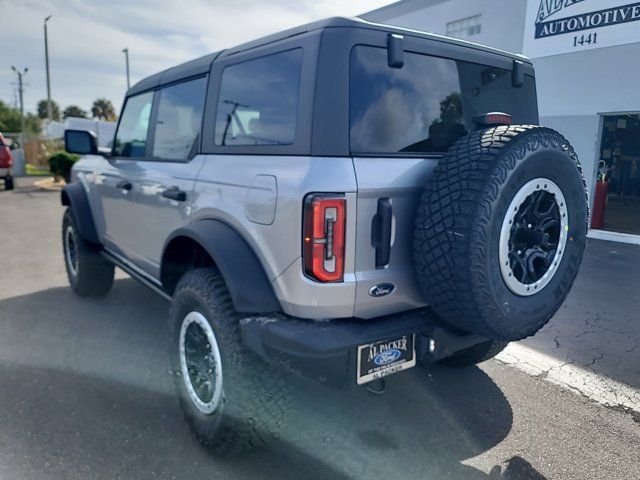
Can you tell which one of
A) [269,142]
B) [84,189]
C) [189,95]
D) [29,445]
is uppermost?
[189,95]

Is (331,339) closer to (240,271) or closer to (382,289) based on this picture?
(382,289)

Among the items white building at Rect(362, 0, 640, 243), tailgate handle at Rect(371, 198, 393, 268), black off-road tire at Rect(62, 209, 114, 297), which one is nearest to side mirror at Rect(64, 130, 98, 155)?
black off-road tire at Rect(62, 209, 114, 297)

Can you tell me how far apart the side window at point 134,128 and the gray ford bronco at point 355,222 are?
3.97ft

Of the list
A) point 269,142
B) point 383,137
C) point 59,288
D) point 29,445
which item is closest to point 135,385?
point 29,445

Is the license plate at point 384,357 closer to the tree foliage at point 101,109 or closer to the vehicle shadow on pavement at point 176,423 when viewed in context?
the vehicle shadow on pavement at point 176,423

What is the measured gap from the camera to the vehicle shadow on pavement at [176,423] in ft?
8.02

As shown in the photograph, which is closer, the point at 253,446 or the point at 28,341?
the point at 253,446

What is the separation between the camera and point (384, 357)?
218 centimetres

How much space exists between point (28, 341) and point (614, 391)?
14.1 ft

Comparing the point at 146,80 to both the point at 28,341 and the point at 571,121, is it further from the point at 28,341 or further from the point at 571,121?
the point at 571,121

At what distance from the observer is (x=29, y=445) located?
8.47 feet

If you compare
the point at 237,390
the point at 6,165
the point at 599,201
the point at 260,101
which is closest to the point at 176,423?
the point at 237,390

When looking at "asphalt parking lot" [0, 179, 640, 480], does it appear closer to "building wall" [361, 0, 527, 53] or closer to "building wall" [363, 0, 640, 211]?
"building wall" [363, 0, 640, 211]

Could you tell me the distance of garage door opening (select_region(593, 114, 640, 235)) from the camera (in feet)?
31.3
